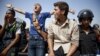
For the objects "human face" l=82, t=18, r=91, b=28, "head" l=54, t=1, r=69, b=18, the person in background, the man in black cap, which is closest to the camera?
the person in background

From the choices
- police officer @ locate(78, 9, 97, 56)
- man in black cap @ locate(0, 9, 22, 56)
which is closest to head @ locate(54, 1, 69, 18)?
police officer @ locate(78, 9, 97, 56)

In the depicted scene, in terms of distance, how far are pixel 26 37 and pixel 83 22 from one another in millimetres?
1259

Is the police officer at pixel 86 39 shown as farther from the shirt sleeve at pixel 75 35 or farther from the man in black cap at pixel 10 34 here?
the man in black cap at pixel 10 34

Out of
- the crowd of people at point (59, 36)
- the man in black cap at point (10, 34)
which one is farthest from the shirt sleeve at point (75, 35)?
the man in black cap at point (10, 34)

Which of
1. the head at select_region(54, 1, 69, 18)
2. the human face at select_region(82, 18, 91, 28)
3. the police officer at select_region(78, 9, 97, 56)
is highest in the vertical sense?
the head at select_region(54, 1, 69, 18)

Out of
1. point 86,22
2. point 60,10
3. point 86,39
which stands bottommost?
point 86,39

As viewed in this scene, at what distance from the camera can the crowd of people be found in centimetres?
253

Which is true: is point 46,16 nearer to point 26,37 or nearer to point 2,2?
point 26,37

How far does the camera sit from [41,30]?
3.51 meters

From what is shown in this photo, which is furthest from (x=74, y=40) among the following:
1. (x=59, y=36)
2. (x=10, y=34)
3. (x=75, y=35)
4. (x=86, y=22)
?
(x=10, y=34)

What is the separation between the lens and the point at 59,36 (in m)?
2.54

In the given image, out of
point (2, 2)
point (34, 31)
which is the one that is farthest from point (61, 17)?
point (2, 2)

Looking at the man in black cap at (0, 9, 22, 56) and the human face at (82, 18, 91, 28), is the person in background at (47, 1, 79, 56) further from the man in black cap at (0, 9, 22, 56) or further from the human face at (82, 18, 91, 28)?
the man in black cap at (0, 9, 22, 56)

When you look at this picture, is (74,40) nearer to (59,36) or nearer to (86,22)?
(59,36)
